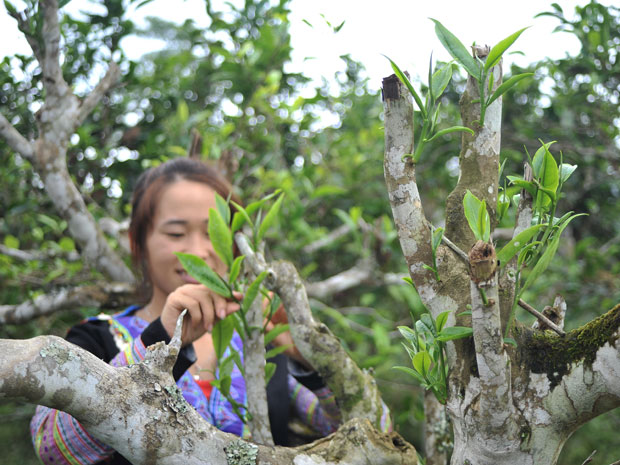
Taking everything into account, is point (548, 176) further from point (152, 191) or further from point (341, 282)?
point (341, 282)

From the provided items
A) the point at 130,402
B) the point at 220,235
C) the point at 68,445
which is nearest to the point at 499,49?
the point at 220,235

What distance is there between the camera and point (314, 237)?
7.95ft

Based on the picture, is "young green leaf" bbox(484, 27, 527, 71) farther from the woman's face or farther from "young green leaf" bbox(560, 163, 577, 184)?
the woman's face

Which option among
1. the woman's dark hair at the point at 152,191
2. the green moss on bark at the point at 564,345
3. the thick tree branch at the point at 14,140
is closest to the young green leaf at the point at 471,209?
the green moss on bark at the point at 564,345

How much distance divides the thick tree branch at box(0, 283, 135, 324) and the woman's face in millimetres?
370

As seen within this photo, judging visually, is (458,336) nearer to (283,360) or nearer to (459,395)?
(459,395)

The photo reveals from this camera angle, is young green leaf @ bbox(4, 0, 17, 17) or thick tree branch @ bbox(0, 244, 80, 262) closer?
young green leaf @ bbox(4, 0, 17, 17)

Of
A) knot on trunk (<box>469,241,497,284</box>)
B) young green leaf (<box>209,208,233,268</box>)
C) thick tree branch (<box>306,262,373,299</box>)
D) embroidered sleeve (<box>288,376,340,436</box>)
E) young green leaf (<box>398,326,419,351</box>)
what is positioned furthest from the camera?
thick tree branch (<box>306,262,373,299</box>)

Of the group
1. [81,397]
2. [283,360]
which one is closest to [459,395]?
[81,397]

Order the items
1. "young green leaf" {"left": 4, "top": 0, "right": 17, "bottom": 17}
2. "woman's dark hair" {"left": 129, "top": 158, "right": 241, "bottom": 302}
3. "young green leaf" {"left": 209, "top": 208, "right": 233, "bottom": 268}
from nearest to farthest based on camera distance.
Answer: "young green leaf" {"left": 209, "top": 208, "right": 233, "bottom": 268} < "young green leaf" {"left": 4, "top": 0, "right": 17, "bottom": 17} < "woman's dark hair" {"left": 129, "top": 158, "right": 241, "bottom": 302}

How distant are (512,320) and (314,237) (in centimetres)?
161

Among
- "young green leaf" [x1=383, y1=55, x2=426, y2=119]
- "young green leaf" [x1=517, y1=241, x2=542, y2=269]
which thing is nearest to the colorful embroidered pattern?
"young green leaf" [x1=517, y1=241, x2=542, y2=269]

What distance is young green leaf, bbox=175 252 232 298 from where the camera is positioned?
1.11 m

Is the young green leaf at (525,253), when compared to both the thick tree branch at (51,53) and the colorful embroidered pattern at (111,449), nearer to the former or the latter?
the colorful embroidered pattern at (111,449)
